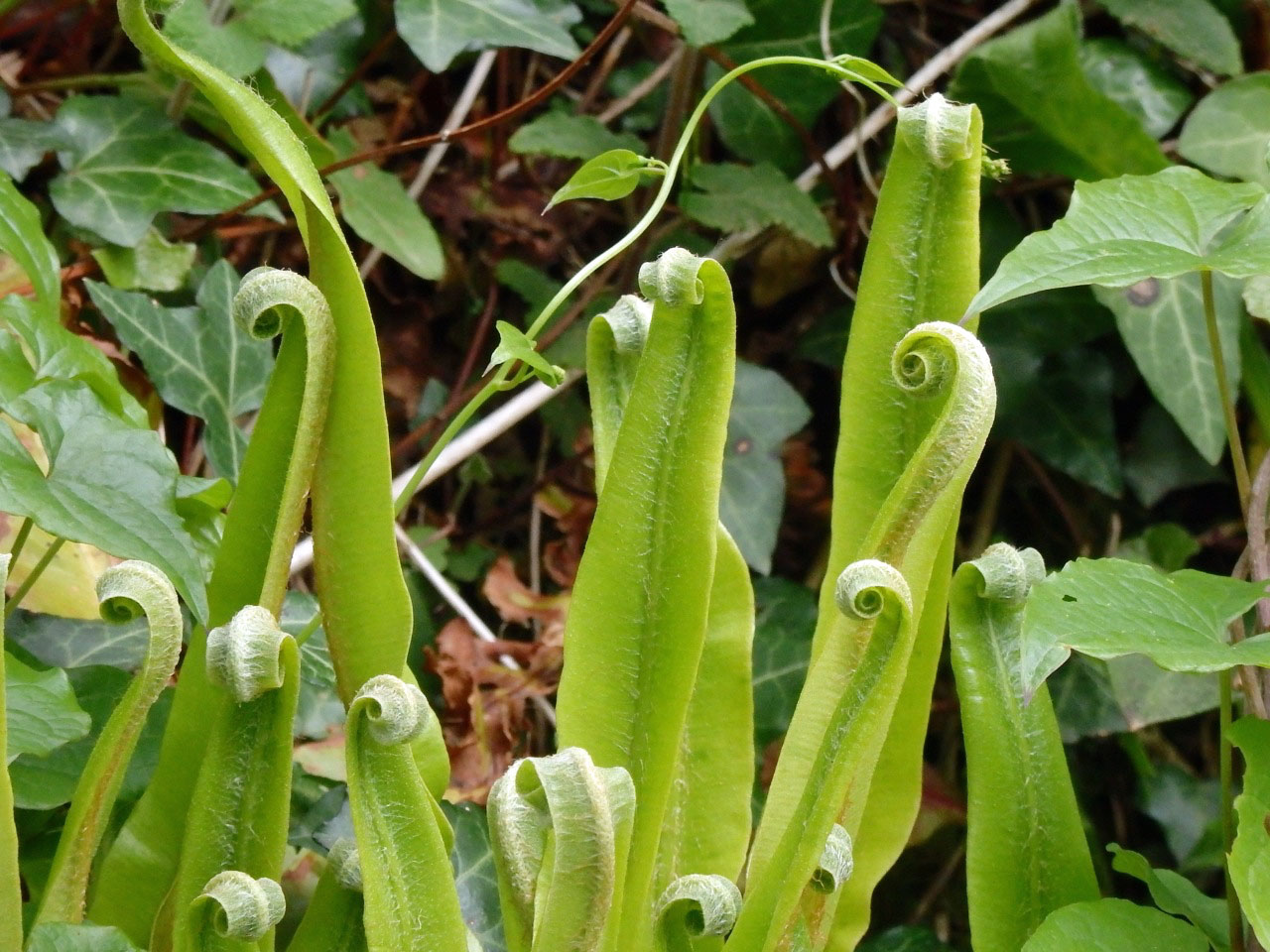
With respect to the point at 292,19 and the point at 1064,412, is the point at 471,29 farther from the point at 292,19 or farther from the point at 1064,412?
the point at 1064,412

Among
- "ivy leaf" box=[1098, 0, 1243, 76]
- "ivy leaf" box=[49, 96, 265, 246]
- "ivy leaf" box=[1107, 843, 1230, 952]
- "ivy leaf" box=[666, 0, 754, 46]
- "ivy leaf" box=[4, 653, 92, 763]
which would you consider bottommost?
"ivy leaf" box=[1107, 843, 1230, 952]

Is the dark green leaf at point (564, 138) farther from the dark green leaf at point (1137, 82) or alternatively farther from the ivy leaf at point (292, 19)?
the dark green leaf at point (1137, 82)

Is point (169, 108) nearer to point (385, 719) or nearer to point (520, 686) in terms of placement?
point (520, 686)

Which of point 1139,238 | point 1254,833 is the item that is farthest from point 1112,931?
point 1139,238

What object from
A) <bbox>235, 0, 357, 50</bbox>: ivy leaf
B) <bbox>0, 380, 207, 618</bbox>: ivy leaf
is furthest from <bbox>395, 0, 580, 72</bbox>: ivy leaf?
<bbox>0, 380, 207, 618</bbox>: ivy leaf

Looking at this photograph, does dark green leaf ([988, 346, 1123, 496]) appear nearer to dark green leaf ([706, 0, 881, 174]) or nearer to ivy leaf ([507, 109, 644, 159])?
dark green leaf ([706, 0, 881, 174])

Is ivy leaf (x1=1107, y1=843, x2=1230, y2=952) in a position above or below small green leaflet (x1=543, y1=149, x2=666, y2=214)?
below
